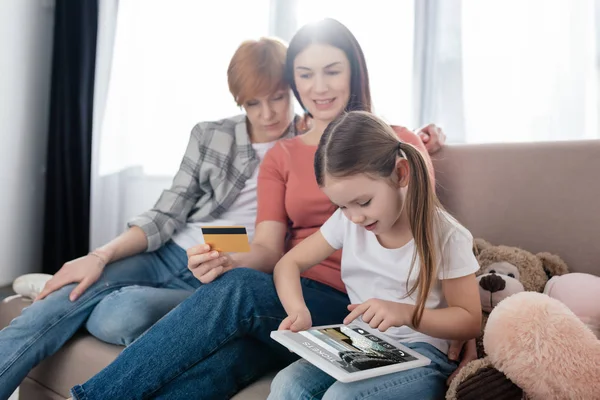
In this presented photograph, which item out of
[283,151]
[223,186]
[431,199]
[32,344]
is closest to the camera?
[431,199]

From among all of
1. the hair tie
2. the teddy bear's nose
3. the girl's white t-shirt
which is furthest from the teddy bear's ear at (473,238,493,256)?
the hair tie

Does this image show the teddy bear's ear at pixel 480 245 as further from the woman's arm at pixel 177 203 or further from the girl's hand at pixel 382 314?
the woman's arm at pixel 177 203

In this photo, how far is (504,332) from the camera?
0.96m

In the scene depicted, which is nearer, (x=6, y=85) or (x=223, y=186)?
(x=223, y=186)

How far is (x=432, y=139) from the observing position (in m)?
1.59

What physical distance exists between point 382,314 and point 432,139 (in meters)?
0.73

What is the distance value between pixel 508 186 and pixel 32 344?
4.10 feet

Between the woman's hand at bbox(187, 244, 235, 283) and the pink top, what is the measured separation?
0.31 m

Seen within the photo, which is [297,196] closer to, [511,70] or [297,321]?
[297,321]

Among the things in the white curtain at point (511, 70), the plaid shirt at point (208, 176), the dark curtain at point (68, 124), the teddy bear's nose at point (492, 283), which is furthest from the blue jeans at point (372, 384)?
the dark curtain at point (68, 124)

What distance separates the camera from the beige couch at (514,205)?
4.37 ft

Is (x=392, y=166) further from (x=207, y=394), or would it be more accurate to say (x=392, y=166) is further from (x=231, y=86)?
(x=231, y=86)

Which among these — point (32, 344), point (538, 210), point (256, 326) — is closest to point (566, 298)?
point (538, 210)

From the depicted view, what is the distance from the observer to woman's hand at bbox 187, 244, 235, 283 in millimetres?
1244
